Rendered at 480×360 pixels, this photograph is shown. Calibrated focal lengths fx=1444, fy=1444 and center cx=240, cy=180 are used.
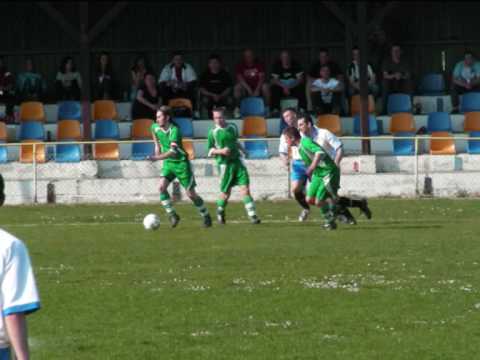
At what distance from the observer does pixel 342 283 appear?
1508 cm

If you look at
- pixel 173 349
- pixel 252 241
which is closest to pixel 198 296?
pixel 173 349

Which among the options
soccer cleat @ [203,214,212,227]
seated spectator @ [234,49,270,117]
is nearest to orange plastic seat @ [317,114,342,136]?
seated spectator @ [234,49,270,117]

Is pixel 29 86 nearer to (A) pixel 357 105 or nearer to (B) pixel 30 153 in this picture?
(B) pixel 30 153

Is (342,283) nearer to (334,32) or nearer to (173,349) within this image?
(173,349)

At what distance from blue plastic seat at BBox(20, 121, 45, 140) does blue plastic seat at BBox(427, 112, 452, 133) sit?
27.5 feet

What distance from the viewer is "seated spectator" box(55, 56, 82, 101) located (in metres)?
32.5

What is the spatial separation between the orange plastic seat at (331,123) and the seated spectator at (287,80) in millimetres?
1189

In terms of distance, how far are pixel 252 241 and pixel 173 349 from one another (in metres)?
8.57

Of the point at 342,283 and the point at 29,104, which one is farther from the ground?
the point at 29,104

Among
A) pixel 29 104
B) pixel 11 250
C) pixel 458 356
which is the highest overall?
pixel 29 104

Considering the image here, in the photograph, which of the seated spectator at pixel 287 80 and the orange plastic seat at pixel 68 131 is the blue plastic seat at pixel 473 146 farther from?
the orange plastic seat at pixel 68 131

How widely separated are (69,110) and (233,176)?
10.5m

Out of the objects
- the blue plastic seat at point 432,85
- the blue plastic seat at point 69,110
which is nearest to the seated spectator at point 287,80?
the blue plastic seat at point 432,85

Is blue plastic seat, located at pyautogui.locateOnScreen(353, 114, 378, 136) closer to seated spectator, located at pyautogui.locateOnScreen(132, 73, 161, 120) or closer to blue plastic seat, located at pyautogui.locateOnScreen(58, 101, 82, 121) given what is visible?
seated spectator, located at pyautogui.locateOnScreen(132, 73, 161, 120)
